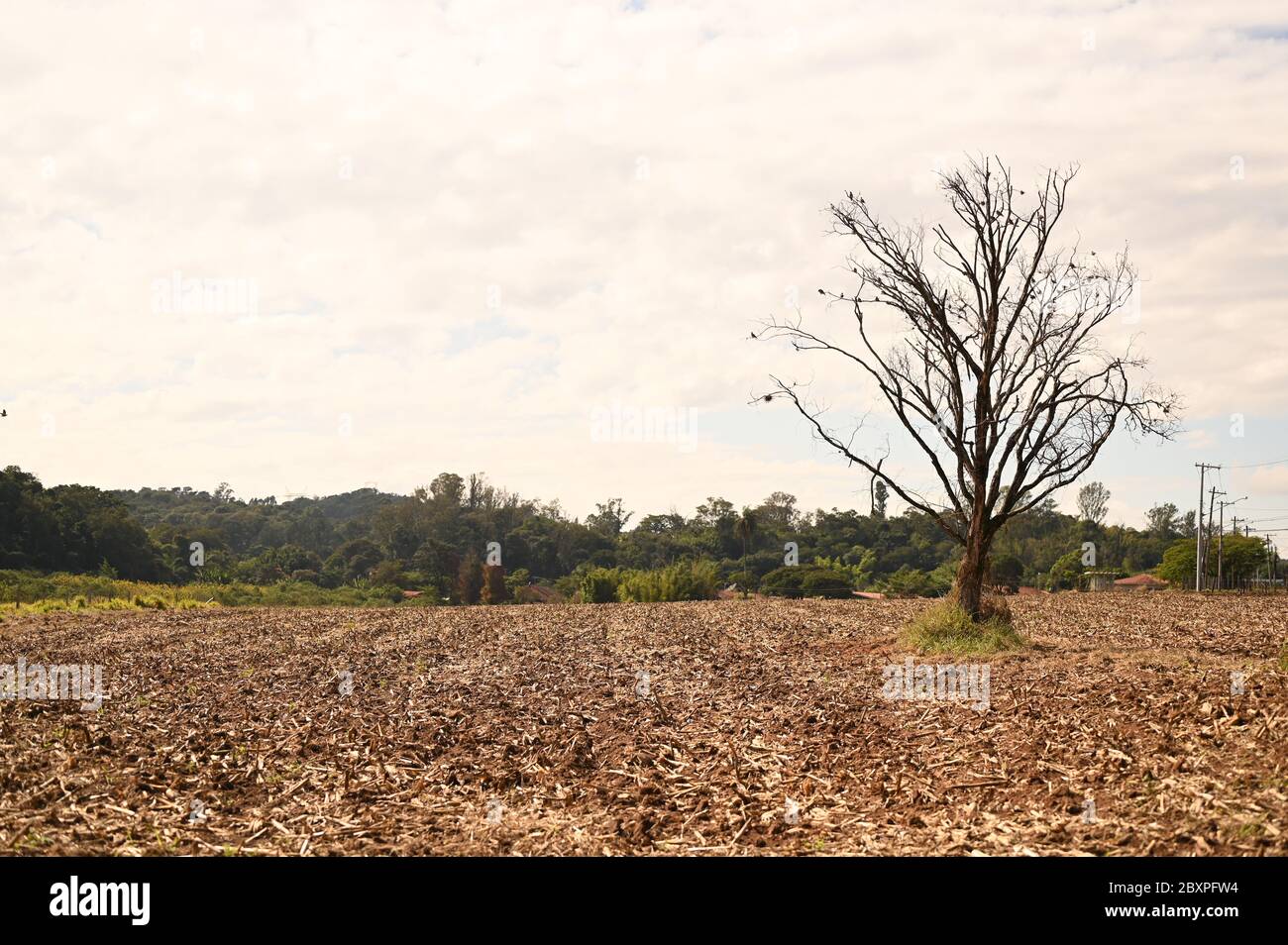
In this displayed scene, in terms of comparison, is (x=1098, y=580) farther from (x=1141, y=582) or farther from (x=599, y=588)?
(x=599, y=588)

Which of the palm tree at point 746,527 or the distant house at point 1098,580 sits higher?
the palm tree at point 746,527

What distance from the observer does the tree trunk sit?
1892 cm

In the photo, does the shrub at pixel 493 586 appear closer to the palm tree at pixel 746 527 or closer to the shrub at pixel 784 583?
the shrub at pixel 784 583

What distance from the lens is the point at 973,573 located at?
18.9 meters

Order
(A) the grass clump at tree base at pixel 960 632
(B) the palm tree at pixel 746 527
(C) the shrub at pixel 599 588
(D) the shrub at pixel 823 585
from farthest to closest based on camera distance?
(B) the palm tree at pixel 746 527
(D) the shrub at pixel 823 585
(C) the shrub at pixel 599 588
(A) the grass clump at tree base at pixel 960 632

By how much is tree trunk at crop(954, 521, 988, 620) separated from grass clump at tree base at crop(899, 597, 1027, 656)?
6.3 inches

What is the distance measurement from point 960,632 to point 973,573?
1.22 metres

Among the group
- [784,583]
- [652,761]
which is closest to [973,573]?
[652,761]

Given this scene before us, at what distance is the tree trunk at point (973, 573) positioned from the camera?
745 inches

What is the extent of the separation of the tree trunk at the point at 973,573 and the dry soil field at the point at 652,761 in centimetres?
158

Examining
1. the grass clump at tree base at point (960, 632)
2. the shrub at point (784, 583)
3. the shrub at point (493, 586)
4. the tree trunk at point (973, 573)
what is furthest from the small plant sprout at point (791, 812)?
the shrub at point (493, 586)

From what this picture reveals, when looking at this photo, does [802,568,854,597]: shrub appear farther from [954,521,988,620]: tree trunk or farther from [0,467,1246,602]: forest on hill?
[954,521,988,620]: tree trunk
